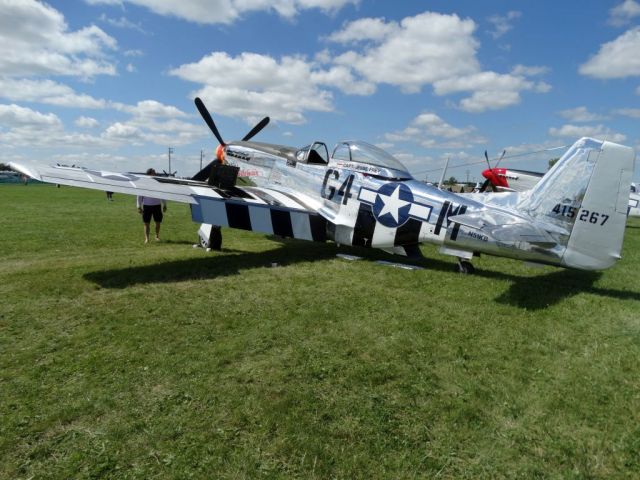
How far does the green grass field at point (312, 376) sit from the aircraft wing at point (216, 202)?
4.12ft

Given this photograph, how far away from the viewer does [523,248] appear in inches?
238

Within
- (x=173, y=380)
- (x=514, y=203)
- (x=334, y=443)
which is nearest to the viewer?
(x=334, y=443)

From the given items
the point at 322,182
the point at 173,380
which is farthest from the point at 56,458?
the point at 322,182

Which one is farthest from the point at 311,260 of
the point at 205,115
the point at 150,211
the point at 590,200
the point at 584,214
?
the point at 205,115

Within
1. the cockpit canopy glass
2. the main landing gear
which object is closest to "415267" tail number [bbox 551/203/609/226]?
the main landing gear

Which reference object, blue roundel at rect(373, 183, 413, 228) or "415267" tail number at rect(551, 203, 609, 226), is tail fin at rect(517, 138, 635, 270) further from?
blue roundel at rect(373, 183, 413, 228)

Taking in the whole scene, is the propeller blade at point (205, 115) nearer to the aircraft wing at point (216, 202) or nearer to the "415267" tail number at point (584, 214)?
the aircraft wing at point (216, 202)

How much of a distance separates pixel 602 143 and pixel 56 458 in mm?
6757

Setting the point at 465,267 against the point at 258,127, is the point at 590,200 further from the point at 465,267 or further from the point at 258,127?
the point at 258,127

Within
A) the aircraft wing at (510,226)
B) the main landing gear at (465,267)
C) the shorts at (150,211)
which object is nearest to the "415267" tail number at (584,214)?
the aircraft wing at (510,226)

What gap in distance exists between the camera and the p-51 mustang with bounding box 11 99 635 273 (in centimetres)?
562

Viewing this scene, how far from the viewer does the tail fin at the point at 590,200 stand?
5.44 metres

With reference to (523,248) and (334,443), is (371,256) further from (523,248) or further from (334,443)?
(334,443)

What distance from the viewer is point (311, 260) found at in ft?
28.0
